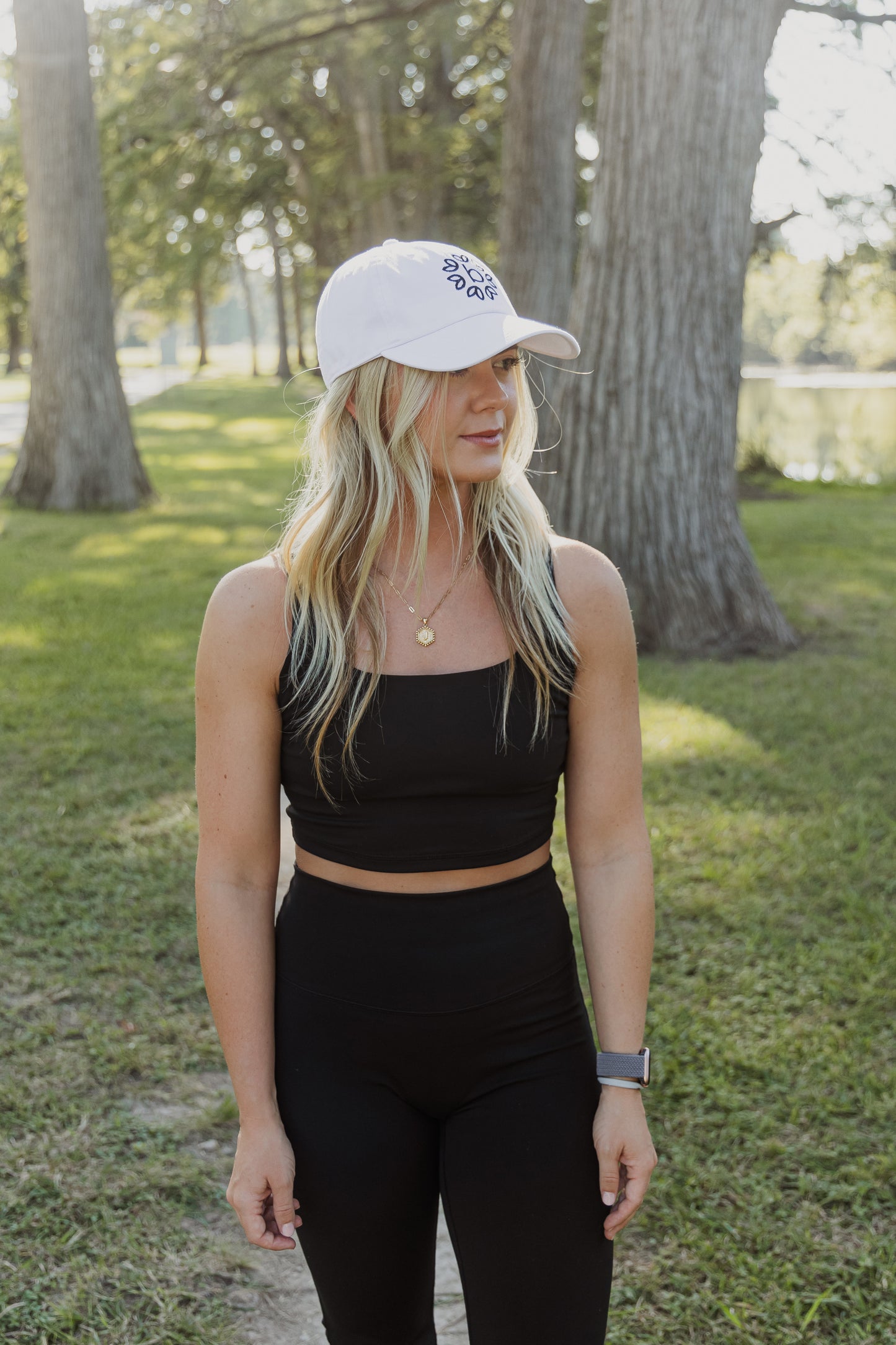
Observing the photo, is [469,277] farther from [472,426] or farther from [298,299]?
[298,299]

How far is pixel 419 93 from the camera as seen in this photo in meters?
21.3

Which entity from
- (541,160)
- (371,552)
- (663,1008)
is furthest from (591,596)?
(541,160)

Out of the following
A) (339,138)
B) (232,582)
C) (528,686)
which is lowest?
(528,686)

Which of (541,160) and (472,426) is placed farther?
(541,160)

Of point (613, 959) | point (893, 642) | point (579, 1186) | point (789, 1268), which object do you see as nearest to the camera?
point (579, 1186)

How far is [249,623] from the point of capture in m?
1.85

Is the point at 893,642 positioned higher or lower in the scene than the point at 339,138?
lower

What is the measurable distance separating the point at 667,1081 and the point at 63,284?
1145cm

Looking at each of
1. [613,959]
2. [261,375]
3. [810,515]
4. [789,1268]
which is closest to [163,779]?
[789,1268]

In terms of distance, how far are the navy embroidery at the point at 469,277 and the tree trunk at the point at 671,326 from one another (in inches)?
215

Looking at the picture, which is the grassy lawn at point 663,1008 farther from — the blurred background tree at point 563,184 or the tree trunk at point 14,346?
the tree trunk at point 14,346

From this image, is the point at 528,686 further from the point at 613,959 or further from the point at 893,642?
the point at 893,642

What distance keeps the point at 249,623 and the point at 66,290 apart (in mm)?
11968

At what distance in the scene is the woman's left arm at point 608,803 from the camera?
1.93m
